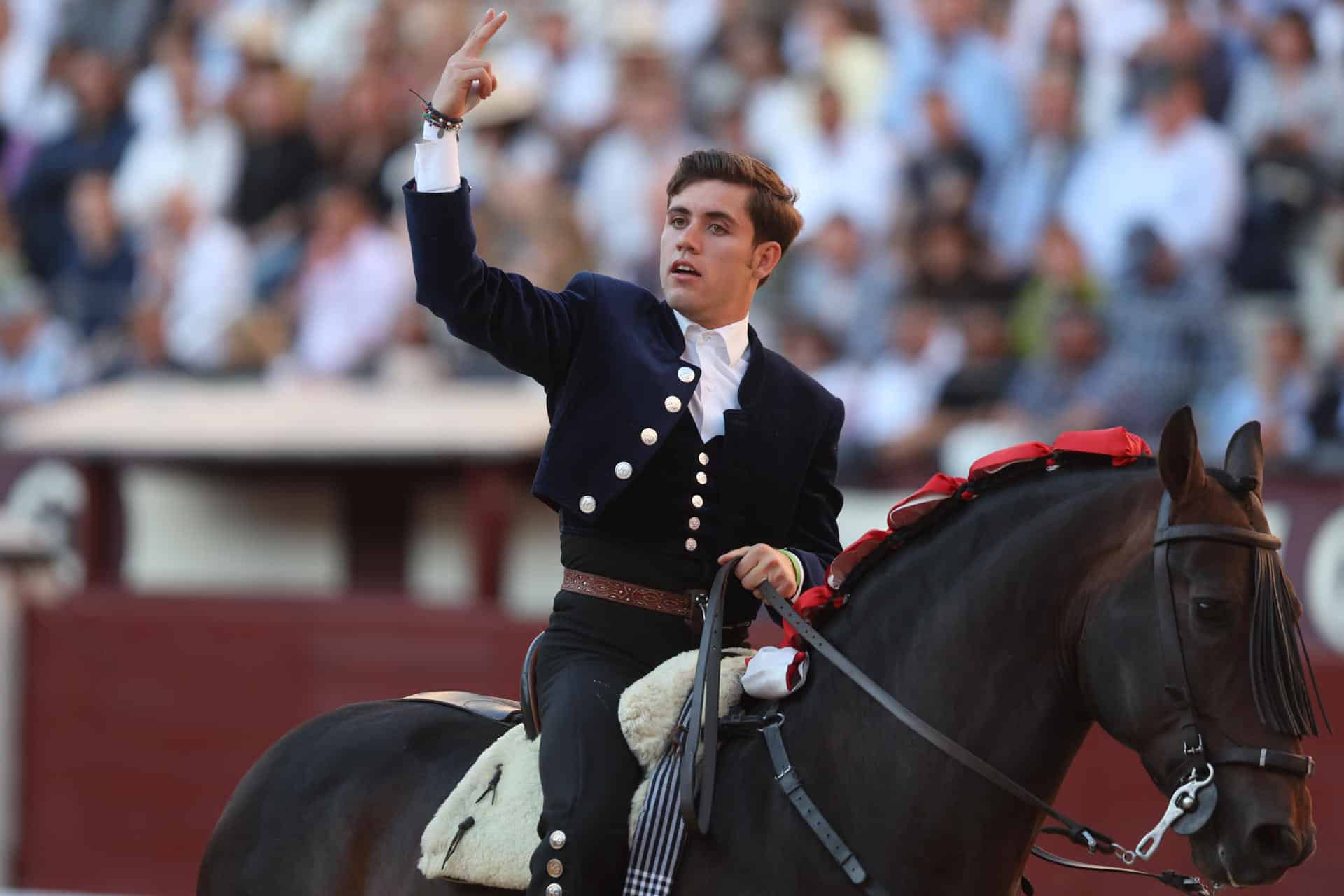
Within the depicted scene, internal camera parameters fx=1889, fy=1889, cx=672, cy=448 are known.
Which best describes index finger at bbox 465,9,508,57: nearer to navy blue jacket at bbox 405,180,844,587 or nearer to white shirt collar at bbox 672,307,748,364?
navy blue jacket at bbox 405,180,844,587

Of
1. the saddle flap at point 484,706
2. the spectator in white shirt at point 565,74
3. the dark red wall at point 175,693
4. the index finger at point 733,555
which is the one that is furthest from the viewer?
the spectator in white shirt at point 565,74

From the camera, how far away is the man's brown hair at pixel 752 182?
3.07m

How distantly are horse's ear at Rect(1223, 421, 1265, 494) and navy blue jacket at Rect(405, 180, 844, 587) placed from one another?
725 millimetres

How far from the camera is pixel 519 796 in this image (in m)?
2.92

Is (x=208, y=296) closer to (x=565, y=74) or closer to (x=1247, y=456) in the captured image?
(x=565, y=74)

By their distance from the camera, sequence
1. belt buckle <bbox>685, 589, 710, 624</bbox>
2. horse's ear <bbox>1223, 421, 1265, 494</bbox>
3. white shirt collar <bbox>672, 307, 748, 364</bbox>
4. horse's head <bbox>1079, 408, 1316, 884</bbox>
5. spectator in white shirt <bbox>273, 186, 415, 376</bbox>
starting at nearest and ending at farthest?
horse's head <bbox>1079, 408, 1316, 884</bbox> → horse's ear <bbox>1223, 421, 1265, 494</bbox> → belt buckle <bbox>685, 589, 710, 624</bbox> → white shirt collar <bbox>672, 307, 748, 364</bbox> → spectator in white shirt <bbox>273, 186, 415, 376</bbox>

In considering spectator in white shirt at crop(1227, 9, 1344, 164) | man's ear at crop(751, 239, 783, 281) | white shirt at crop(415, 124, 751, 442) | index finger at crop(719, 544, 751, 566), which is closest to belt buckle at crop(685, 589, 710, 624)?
index finger at crop(719, 544, 751, 566)

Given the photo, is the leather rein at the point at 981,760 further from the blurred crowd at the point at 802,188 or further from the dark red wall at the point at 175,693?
the dark red wall at the point at 175,693

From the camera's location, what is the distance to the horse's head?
238 centimetres

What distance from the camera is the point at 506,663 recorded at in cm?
741

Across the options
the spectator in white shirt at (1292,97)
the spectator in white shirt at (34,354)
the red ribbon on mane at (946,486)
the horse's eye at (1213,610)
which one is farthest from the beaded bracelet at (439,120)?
→ the spectator in white shirt at (34,354)

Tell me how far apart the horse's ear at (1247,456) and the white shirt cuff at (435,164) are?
118 centimetres

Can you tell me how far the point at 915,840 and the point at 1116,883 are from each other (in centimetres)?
416

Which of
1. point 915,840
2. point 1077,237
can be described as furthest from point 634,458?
point 1077,237
